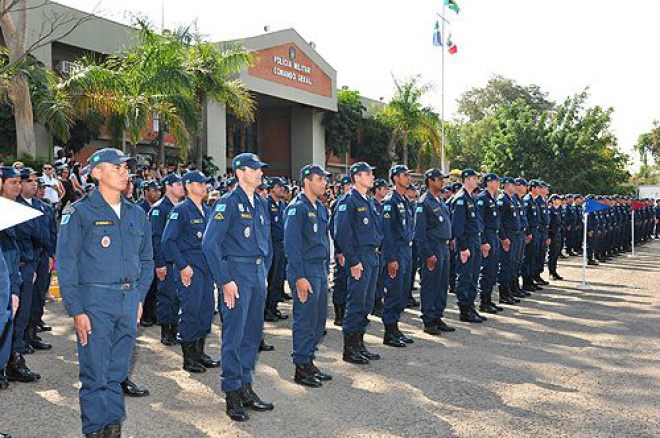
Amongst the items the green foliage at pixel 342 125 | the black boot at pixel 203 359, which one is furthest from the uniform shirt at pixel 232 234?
the green foliage at pixel 342 125

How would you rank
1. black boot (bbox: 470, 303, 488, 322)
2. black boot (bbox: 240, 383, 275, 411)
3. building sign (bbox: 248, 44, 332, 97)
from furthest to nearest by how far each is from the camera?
building sign (bbox: 248, 44, 332, 97) → black boot (bbox: 470, 303, 488, 322) → black boot (bbox: 240, 383, 275, 411)

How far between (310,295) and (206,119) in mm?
21491

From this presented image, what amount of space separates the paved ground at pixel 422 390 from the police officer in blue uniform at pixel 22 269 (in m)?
0.27

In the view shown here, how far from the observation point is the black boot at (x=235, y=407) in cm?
493

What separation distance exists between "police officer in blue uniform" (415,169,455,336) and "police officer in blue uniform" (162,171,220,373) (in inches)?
114

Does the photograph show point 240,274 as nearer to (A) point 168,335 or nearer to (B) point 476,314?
(A) point 168,335

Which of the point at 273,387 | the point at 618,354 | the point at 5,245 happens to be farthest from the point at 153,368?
the point at 618,354

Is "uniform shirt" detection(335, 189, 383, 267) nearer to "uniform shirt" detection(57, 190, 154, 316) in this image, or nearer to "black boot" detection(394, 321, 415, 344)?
"black boot" detection(394, 321, 415, 344)

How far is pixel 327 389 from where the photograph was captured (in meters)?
5.77

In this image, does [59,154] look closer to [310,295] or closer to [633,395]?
[310,295]

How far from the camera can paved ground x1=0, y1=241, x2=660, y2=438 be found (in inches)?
188

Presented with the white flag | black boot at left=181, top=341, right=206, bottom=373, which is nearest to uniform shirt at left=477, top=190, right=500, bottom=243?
black boot at left=181, top=341, right=206, bottom=373

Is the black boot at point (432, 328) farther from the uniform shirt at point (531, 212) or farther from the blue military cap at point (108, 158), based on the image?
the blue military cap at point (108, 158)

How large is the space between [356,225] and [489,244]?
12.0 feet
